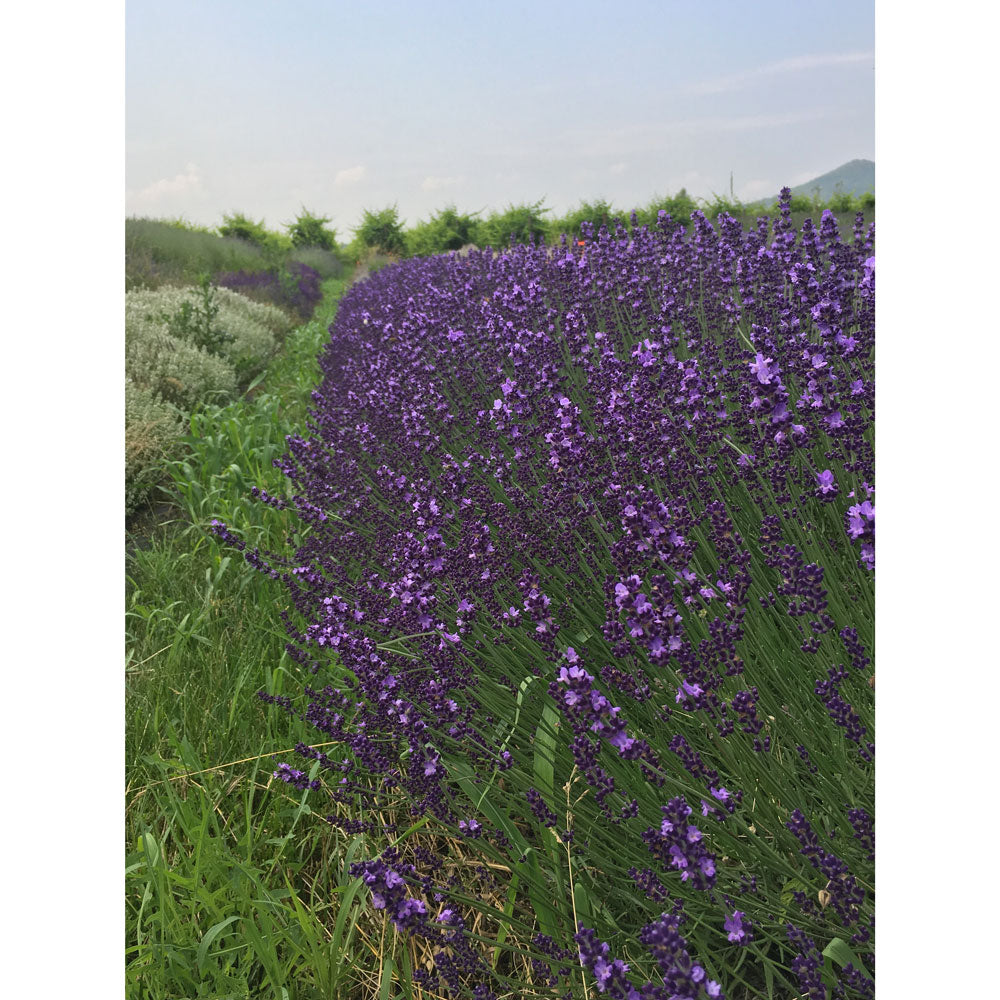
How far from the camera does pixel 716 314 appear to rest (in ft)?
12.7

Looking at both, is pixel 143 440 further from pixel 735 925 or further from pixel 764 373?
pixel 735 925

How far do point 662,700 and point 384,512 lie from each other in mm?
1348

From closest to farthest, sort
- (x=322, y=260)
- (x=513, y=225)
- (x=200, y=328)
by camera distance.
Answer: (x=200, y=328)
(x=513, y=225)
(x=322, y=260)

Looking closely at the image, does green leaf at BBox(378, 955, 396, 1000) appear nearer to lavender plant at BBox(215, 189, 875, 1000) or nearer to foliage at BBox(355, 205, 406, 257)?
lavender plant at BBox(215, 189, 875, 1000)

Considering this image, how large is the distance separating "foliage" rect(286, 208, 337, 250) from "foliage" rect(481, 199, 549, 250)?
1022 cm

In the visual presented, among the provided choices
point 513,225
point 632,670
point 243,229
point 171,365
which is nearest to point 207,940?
point 632,670

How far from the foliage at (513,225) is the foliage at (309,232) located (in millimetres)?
10215

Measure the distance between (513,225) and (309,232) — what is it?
483 inches

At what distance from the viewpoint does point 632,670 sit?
5.50 ft

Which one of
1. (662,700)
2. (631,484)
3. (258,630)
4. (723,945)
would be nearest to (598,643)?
(662,700)

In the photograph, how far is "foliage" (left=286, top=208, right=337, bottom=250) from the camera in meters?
28.8

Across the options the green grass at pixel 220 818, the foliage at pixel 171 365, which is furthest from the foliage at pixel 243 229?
the green grass at pixel 220 818

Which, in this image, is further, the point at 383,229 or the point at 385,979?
the point at 383,229

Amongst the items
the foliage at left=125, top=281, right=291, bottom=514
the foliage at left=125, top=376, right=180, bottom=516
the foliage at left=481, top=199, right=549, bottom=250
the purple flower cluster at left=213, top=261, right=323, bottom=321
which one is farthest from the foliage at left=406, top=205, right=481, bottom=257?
→ the foliage at left=125, top=376, right=180, bottom=516
